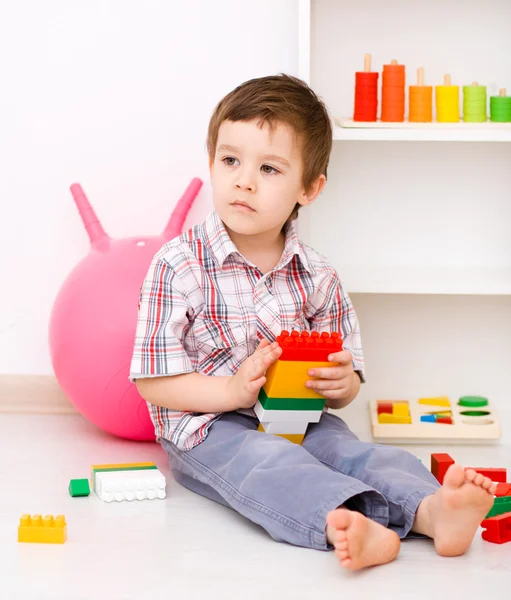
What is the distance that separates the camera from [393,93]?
5.39 feet

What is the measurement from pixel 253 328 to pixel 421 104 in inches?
22.8

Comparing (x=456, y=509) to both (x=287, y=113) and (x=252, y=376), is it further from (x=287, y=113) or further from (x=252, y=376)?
(x=287, y=113)

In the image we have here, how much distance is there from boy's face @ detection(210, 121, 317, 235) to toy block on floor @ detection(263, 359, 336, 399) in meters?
0.24

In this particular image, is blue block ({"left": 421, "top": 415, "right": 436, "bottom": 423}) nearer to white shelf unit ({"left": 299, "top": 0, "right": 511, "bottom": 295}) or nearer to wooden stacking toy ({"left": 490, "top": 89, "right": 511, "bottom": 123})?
white shelf unit ({"left": 299, "top": 0, "right": 511, "bottom": 295})

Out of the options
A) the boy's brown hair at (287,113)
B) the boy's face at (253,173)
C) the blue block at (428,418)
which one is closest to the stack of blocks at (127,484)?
the boy's face at (253,173)

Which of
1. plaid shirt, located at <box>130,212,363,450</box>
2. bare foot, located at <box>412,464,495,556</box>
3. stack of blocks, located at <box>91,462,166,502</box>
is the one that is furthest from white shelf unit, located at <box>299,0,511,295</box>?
bare foot, located at <box>412,464,495,556</box>

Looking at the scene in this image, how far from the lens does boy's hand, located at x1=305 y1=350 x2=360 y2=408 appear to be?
4.11 ft

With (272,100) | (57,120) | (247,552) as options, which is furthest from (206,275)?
(57,120)

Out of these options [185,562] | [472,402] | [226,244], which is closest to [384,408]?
[472,402]

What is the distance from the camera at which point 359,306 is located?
1.89m

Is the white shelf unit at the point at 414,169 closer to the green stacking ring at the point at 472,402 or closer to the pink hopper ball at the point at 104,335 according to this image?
the green stacking ring at the point at 472,402

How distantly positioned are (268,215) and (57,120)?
682mm

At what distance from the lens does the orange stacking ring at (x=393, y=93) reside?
164 centimetres

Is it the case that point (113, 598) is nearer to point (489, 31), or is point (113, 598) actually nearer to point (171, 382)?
point (171, 382)
